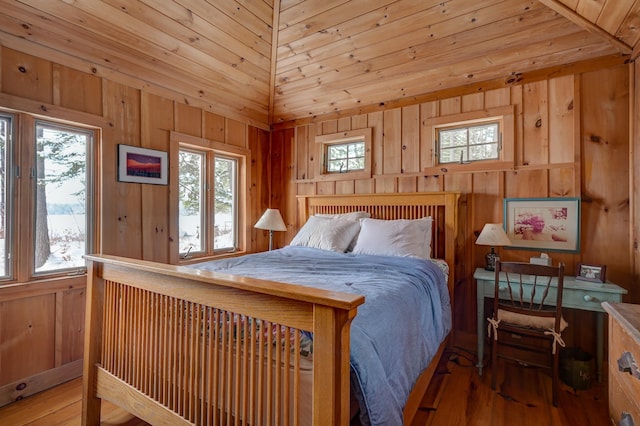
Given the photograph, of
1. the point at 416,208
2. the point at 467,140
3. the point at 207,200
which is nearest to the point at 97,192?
the point at 207,200

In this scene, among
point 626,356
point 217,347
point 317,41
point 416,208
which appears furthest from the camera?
point 416,208

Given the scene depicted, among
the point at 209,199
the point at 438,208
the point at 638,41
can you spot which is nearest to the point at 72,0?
the point at 209,199

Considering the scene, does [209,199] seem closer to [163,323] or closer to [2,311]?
[2,311]

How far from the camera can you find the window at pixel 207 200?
3.25 m

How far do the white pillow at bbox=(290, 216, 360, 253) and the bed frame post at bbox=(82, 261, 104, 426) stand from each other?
171 cm

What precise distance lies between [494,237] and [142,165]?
3.08m

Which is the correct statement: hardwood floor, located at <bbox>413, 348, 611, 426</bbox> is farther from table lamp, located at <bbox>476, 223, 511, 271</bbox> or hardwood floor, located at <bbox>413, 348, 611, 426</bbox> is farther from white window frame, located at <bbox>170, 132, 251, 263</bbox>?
white window frame, located at <bbox>170, 132, 251, 263</bbox>

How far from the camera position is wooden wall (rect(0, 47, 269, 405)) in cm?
209

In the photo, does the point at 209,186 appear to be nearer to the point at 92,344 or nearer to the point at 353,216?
the point at 353,216

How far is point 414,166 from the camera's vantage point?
10.4 feet

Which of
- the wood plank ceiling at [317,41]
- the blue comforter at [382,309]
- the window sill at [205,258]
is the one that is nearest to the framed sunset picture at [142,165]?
the wood plank ceiling at [317,41]

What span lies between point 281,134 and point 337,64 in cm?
132

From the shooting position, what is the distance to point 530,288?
2.27 m

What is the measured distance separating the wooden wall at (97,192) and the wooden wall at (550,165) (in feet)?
7.24
